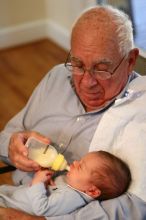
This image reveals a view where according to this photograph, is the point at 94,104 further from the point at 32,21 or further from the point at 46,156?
the point at 32,21

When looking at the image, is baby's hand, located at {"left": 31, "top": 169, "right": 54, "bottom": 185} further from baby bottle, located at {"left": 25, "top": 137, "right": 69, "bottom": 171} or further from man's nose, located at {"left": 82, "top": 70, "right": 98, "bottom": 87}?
man's nose, located at {"left": 82, "top": 70, "right": 98, "bottom": 87}

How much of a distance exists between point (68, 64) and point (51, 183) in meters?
0.46

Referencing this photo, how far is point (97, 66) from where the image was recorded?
4.88ft

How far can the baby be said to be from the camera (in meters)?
1.30

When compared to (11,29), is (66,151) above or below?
above

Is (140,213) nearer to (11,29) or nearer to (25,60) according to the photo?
(25,60)

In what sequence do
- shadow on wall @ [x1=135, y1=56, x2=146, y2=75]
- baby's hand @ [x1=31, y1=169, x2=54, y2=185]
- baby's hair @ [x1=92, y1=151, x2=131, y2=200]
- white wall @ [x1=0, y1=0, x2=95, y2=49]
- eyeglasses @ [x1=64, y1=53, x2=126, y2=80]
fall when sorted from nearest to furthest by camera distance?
baby's hair @ [x1=92, y1=151, x2=131, y2=200]
baby's hand @ [x1=31, y1=169, x2=54, y2=185]
eyeglasses @ [x1=64, y1=53, x2=126, y2=80]
shadow on wall @ [x1=135, y1=56, x2=146, y2=75]
white wall @ [x1=0, y1=0, x2=95, y2=49]

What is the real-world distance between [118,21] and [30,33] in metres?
2.70

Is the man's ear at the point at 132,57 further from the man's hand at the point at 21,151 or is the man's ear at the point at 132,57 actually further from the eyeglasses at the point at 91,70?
the man's hand at the point at 21,151

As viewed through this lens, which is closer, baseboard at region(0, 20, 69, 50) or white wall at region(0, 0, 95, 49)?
white wall at region(0, 0, 95, 49)

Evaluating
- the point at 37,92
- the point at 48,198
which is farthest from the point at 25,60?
the point at 48,198

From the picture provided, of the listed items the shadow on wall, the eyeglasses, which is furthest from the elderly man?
the shadow on wall

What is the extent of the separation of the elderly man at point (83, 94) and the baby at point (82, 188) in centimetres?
3

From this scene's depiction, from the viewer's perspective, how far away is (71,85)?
5.51ft
